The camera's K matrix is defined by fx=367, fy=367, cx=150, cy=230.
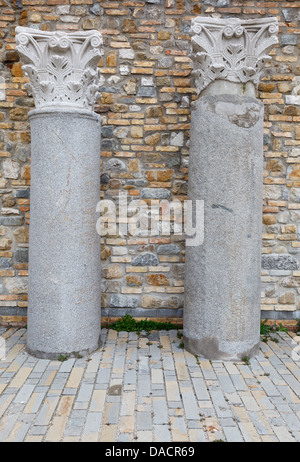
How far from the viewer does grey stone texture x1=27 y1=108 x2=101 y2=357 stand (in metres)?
3.36

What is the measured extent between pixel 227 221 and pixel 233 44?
1.62 m

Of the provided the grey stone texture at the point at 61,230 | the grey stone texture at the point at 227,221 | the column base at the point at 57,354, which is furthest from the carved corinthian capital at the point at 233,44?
the column base at the point at 57,354

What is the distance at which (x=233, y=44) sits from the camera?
335 cm

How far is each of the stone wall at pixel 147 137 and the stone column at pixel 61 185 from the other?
3.02 feet

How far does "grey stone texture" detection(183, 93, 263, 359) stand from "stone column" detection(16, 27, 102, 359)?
1065 mm

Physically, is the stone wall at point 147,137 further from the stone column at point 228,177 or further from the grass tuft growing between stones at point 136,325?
the stone column at point 228,177

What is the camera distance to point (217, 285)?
3.43 meters

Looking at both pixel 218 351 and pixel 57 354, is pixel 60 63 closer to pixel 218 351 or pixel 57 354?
pixel 57 354

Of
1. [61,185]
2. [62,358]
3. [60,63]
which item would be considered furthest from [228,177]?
[62,358]

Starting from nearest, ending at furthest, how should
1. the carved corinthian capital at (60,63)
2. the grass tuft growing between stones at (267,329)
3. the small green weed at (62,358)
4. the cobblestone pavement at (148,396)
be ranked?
the cobblestone pavement at (148,396)
the carved corinthian capital at (60,63)
the small green weed at (62,358)
the grass tuft growing between stones at (267,329)

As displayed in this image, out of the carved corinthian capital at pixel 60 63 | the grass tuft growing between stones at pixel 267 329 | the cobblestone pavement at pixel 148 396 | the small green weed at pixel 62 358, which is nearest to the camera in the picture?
the cobblestone pavement at pixel 148 396

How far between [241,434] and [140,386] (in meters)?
0.90

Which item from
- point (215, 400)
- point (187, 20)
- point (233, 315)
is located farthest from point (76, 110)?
point (215, 400)

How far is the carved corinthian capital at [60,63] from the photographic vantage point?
129 inches
